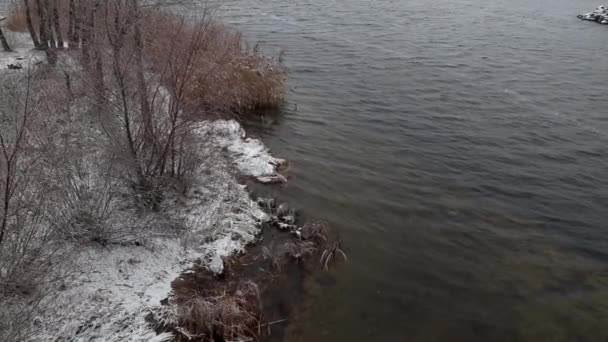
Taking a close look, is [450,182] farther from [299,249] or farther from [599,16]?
[599,16]

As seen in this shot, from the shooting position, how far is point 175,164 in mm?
9227

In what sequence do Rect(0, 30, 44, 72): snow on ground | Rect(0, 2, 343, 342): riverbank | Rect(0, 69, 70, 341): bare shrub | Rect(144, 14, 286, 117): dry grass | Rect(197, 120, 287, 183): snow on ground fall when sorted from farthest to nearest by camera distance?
1. Rect(0, 30, 44, 72): snow on ground
2. Rect(144, 14, 286, 117): dry grass
3. Rect(197, 120, 287, 183): snow on ground
4. Rect(0, 2, 343, 342): riverbank
5. Rect(0, 69, 70, 341): bare shrub

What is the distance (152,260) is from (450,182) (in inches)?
305

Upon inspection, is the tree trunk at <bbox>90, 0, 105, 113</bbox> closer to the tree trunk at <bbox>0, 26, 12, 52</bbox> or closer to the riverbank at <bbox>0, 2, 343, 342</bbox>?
the riverbank at <bbox>0, 2, 343, 342</bbox>

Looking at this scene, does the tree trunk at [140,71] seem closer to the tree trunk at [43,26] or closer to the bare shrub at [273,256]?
the bare shrub at [273,256]

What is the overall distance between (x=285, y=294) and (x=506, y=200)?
645 centimetres

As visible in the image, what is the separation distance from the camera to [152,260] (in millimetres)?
7562

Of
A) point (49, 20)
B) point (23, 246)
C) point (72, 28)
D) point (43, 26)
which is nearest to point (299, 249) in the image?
point (23, 246)

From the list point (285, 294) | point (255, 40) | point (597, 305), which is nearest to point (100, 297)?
point (285, 294)

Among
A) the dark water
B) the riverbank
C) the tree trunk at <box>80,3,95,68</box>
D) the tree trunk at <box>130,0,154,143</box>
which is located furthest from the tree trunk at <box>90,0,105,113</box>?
the dark water

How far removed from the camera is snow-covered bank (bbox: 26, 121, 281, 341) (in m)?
6.20

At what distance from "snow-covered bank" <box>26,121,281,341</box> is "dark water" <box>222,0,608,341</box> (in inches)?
68.8

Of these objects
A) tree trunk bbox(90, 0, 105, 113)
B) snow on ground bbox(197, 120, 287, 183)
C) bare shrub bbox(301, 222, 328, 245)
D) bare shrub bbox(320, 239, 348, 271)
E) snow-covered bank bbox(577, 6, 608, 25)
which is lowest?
bare shrub bbox(320, 239, 348, 271)

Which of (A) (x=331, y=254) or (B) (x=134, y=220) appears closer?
(B) (x=134, y=220)
